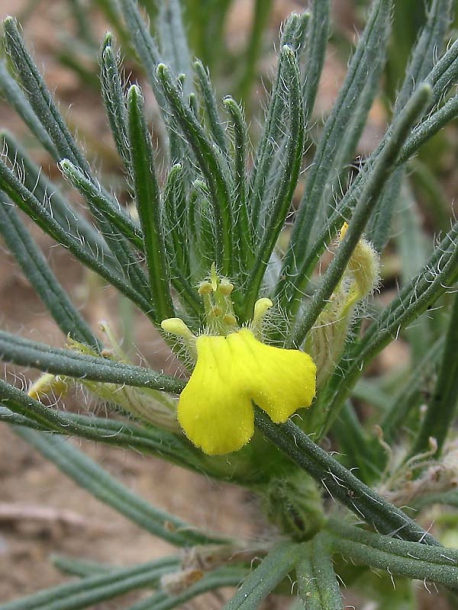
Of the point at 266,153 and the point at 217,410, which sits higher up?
the point at 266,153

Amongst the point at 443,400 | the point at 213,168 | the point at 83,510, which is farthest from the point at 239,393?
the point at 83,510

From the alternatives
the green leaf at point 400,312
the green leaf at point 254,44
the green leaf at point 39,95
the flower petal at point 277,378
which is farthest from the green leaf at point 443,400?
the green leaf at point 254,44

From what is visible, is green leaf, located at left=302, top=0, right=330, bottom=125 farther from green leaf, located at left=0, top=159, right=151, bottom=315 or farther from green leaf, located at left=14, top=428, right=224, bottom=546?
green leaf, located at left=14, top=428, right=224, bottom=546

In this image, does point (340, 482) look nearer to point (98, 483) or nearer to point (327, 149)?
point (327, 149)

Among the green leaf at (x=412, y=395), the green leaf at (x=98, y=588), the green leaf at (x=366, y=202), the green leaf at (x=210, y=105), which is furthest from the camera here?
the green leaf at (x=412, y=395)

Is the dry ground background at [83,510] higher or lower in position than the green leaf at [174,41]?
lower

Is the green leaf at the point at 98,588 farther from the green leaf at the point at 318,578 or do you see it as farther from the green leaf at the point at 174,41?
the green leaf at the point at 174,41
